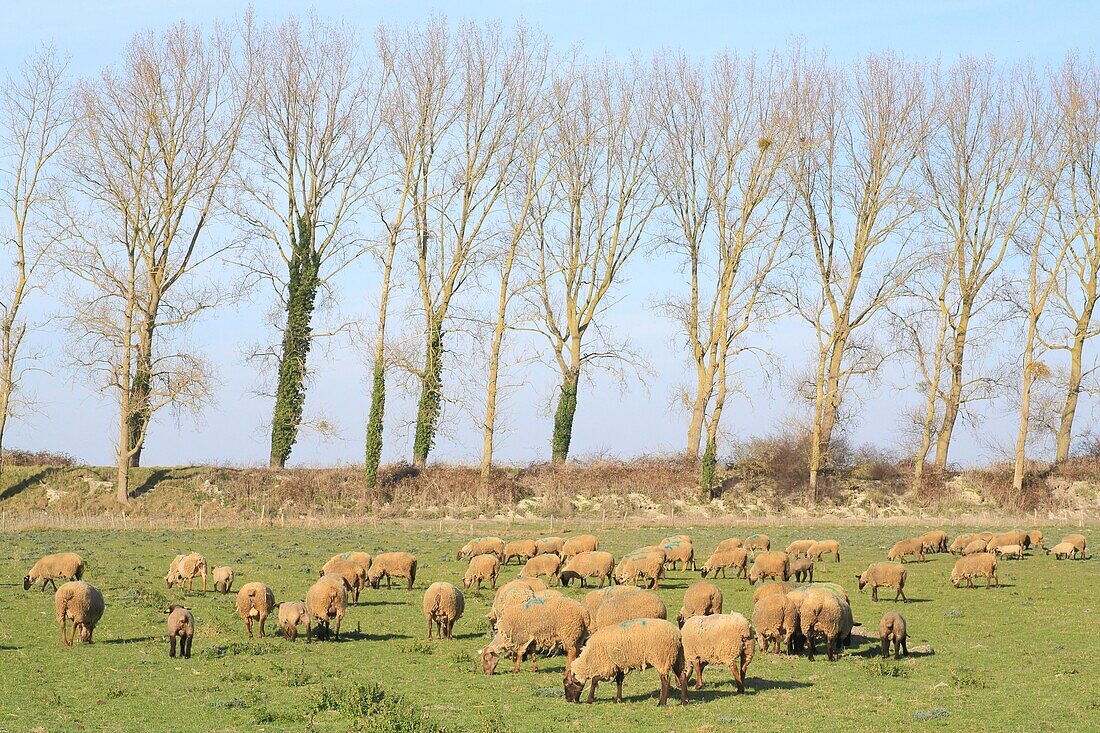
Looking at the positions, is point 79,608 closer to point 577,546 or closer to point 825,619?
point 825,619

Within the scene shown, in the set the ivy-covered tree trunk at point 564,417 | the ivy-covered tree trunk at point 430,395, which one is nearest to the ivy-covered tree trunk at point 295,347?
the ivy-covered tree trunk at point 430,395

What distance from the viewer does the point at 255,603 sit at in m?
22.0

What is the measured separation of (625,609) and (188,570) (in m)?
13.5

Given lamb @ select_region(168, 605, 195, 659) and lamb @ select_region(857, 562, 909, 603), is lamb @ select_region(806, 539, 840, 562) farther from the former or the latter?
lamb @ select_region(168, 605, 195, 659)

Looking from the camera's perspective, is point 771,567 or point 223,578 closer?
point 223,578

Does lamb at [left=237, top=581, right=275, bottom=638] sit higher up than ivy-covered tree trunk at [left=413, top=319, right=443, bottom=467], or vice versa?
ivy-covered tree trunk at [left=413, top=319, right=443, bottom=467]

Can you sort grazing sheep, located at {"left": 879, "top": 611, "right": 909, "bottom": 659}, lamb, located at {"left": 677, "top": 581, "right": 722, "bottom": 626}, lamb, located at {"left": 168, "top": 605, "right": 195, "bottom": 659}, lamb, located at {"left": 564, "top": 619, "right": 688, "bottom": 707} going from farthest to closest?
1. lamb, located at {"left": 677, "top": 581, "right": 722, "bottom": 626}
2. lamb, located at {"left": 168, "top": 605, "right": 195, "bottom": 659}
3. grazing sheep, located at {"left": 879, "top": 611, "right": 909, "bottom": 659}
4. lamb, located at {"left": 564, "top": 619, "right": 688, "bottom": 707}

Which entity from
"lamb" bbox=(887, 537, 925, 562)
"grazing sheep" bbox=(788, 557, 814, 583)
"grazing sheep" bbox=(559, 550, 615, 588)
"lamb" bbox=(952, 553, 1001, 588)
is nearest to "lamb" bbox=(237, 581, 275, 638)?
"grazing sheep" bbox=(559, 550, 615, 588)

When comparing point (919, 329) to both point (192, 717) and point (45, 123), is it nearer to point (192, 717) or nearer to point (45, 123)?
point (45, 123)

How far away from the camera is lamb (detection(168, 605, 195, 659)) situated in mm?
19859

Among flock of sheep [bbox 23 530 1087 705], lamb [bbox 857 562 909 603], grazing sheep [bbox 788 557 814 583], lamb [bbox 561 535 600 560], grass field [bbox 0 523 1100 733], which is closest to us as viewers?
grass field [bbox 0 523 1100 733]

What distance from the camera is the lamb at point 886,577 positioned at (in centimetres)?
2741

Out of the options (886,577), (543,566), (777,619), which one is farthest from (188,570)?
(886,577)

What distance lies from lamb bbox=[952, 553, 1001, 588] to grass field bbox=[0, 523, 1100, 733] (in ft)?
2.18
